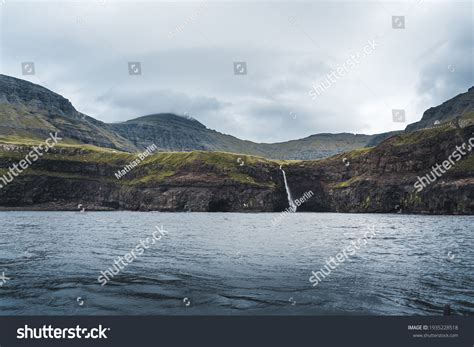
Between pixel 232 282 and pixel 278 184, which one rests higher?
pixel 278 184

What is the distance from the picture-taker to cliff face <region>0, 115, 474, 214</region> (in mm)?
140750

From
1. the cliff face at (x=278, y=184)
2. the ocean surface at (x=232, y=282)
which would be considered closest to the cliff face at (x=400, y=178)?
the cliff face at (x=278, y=184)

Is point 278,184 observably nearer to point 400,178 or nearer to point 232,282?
point 400,178

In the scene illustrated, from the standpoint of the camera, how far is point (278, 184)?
191500 millimetres

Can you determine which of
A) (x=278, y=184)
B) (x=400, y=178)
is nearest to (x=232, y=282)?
(x=400, y=178)

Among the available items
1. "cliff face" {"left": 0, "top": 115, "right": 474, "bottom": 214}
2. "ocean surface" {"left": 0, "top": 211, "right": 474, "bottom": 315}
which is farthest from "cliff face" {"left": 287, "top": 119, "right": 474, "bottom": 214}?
"ocean surface" {"left": 0, "top": 211, "right": 474, "bottom": 315}

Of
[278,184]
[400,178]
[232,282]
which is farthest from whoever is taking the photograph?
[278,184]

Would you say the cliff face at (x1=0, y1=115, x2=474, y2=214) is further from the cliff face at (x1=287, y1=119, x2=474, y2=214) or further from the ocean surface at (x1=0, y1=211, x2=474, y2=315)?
the ocean surface at (x1=0, y1=211, x2=474, y2=315)

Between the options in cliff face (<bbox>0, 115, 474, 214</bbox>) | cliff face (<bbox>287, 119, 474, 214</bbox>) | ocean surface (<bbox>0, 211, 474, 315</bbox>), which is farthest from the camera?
cliff face (<bbox>0, 115, 474, 214</bbox>)

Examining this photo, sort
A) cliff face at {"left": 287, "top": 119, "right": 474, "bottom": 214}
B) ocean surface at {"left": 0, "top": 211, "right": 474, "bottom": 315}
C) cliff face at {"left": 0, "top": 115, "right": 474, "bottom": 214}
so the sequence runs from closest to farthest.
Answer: ocean surface at {"left": 0, "top": 211, "right": 474, "bottom": 315}, cliff face at {"left": 287, "top": 119, "right": 474, "bottom": 214}, cliff face at {"left": 0, "top": 115, "right": 474, "bottom": 214}

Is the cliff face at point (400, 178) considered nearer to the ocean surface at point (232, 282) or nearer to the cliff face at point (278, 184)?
the cliff face at point (278, 184)

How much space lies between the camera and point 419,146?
486 ft

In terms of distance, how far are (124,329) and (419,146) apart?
15876 centimetres

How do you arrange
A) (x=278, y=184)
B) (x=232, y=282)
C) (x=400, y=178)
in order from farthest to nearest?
1. (x=278, y=184)
2. (x=400, y=178)
3. (x=232, y=282)
